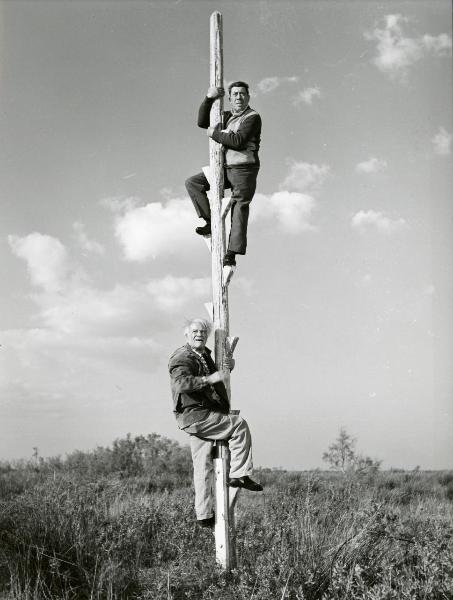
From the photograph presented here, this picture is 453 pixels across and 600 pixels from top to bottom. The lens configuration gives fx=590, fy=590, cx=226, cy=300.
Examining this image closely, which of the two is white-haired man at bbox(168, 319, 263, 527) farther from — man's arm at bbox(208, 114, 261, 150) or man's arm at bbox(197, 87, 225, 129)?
man's arm at bbox(197, 87, 225, 129)

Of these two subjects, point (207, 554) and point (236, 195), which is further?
point (207, 554)

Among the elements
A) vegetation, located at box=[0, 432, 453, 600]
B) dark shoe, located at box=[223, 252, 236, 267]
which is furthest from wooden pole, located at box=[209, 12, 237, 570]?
vegetation, located at box=[0, 432, 453, 600]

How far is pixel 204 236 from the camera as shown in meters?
6.07

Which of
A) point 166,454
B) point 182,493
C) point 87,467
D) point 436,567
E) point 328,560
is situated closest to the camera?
point 436,567

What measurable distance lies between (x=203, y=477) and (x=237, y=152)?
315cm

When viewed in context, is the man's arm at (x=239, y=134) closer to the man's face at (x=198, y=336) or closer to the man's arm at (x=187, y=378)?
the man's face at (x=198, y=336)

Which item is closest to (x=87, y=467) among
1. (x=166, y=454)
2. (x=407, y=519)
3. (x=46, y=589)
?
(x=166, y=454)

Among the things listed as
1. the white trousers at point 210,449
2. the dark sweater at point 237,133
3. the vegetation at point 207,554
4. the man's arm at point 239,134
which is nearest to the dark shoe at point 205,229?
the dark sweater at point 237,133

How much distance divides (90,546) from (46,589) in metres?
0.92

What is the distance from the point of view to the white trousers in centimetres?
537

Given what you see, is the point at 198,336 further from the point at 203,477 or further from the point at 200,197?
the point at 200,197

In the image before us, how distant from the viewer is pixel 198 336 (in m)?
5.56

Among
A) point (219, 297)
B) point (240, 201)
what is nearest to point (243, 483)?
point (219, 297)

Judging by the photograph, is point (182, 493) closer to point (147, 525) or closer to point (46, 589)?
point (147, 525)
